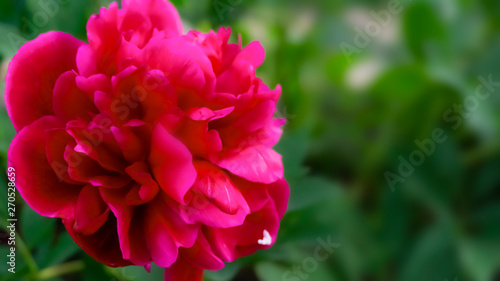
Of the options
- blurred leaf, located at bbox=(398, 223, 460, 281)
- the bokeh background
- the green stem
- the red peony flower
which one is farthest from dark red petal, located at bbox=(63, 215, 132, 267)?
blurred leaf, located at bbox=(398, 223, 460, 281)

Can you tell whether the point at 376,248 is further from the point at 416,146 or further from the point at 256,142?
the point at 256,142

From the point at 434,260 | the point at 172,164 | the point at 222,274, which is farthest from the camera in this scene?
the point at 434,260

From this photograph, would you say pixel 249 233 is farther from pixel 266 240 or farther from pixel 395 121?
pixel 395 121

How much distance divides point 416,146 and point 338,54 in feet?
0.38

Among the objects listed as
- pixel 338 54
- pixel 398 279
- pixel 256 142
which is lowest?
pixel 398 279

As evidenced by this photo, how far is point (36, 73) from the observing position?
195mm

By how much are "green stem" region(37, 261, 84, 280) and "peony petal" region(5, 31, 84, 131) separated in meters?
0.13

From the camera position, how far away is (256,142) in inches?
8.0

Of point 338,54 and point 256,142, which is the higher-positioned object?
point 256,142

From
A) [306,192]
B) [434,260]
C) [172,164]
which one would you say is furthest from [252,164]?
[434,260]

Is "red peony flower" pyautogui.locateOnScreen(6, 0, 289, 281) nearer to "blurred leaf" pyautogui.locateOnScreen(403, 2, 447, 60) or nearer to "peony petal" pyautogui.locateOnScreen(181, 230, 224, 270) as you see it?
"peony petal" pyautogui.locateOnScreen(181, 230, 224, 270)

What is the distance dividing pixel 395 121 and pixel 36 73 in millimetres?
422

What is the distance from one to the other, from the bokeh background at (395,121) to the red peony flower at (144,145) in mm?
244

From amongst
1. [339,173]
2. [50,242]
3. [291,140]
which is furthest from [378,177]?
[50,242]
